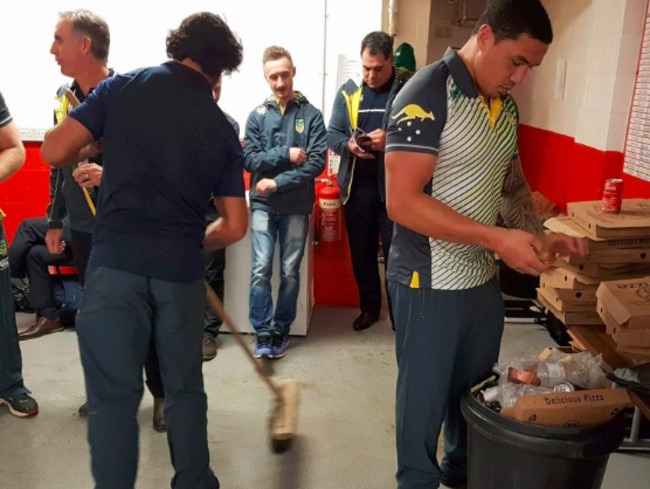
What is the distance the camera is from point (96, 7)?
13.0ft

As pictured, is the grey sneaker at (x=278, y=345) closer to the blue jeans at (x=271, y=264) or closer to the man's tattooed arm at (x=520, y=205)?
the blue jeans at (x=271, y=264)

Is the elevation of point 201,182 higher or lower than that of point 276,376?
higher

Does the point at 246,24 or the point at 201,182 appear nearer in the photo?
the point at 201,182

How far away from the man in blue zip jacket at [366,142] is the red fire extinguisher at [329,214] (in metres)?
0.20

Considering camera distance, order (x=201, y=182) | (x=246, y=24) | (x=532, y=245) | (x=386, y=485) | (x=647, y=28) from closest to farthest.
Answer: (x=532, y=245) < (x=201, y=182) < (x=386, y=485) < (x=647, y=28) < (x=246, y=24)

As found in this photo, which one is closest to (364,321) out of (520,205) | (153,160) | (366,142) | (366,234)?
(366,234)

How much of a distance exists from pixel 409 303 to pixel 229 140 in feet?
2.34

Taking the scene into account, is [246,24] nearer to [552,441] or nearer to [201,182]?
[201,182]

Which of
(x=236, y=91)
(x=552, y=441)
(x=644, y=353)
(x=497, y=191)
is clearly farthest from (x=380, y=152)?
(x=552, y=441)

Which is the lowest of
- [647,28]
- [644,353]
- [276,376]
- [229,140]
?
[276,376]

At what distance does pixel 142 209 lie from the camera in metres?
1.71

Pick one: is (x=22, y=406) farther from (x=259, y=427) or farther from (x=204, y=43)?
(x=204, y=43)

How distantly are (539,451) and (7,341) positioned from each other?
212cm

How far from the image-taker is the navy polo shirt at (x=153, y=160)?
168 centimetres
